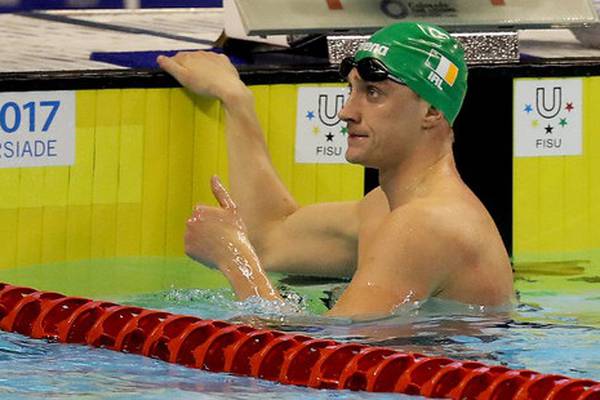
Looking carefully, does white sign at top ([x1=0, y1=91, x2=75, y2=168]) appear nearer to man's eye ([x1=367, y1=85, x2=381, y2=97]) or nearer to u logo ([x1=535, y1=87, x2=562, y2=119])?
man's eye ([x1=367, y1=85, x2=381, y2=97])

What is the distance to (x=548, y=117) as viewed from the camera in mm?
5555

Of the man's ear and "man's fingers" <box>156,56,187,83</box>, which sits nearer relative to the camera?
the man's ear

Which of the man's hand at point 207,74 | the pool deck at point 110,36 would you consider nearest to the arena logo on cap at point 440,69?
the man's hand at point 207,74

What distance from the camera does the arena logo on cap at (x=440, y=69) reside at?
13.5ft

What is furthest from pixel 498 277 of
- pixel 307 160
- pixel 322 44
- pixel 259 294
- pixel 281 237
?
pixel 322 44

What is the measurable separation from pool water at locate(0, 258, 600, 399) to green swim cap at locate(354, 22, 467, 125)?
1.67 feet

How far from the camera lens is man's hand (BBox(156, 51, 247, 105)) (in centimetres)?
514

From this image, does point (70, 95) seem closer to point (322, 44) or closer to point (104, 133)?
point (104, 133)

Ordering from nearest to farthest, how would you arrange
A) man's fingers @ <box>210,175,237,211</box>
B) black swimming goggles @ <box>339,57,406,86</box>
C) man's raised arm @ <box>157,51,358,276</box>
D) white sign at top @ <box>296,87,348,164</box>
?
black swimming goggles @ <box>339,57,406,86</box>, man's fingers @ <box>210,175,237,211</box>, man's raised arm @ <box>157,51,358,276</box>, white sign at top @ <box>296,87,348,164</box>

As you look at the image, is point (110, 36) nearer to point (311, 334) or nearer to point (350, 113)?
point (350, 113)

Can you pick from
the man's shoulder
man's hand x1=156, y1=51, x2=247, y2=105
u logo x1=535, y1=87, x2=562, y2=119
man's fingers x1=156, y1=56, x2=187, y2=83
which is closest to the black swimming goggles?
the man's shoulder

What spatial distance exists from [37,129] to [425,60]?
4.91 ft

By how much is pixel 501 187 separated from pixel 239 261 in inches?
66.1

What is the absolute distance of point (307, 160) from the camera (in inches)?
213
